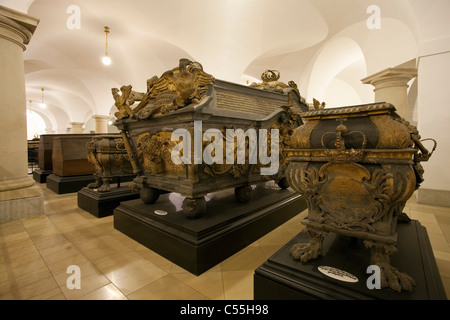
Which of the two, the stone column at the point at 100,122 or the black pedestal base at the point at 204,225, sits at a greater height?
the stone column at the point at 100,122

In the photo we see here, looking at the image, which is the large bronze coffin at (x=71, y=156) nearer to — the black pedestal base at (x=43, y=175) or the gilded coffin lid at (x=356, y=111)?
the black pedestal base at (x=43, y=175)

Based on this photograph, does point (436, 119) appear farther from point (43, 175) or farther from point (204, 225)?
point (43, 175)

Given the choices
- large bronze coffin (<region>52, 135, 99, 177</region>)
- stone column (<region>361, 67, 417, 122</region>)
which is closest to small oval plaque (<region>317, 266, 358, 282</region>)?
large bronze coffin (<region>52, 135, 99, 177</region>)

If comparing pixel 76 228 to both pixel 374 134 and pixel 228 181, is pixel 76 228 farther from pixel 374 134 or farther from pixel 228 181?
pixel 374 134

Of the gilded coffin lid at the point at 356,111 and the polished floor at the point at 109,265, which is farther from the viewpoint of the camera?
the polished floor at the point at 109,265

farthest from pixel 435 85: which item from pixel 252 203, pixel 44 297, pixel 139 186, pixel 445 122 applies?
pixel 44 297

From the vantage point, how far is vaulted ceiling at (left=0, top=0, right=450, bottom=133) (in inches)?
216

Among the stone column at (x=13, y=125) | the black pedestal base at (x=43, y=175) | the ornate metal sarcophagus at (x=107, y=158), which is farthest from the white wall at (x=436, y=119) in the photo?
the black pedestal base at (x=43, y=175)

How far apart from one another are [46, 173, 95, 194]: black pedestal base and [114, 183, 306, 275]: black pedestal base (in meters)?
2.88

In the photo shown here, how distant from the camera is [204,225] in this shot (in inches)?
78.7

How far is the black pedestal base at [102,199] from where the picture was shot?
3240 mm

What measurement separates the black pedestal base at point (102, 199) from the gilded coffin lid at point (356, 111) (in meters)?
3.03

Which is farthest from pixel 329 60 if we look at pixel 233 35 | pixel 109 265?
pixel 109 265

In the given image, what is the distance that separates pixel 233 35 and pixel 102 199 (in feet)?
20.1
